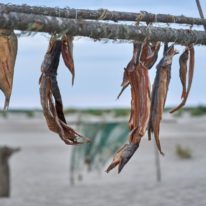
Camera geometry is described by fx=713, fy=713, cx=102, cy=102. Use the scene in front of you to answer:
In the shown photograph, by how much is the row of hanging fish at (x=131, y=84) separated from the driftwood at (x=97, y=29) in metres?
0.06

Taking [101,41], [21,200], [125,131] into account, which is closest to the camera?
[101,41]

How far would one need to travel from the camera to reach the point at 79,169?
596 inches

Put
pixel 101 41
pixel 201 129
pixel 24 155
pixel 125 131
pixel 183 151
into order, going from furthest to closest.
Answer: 1. pixel 201 129
2. pixel 24 155
3. pixel 183 151
4. pixel 125 131
5. pixel 101 41

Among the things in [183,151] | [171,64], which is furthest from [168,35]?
[183,151]

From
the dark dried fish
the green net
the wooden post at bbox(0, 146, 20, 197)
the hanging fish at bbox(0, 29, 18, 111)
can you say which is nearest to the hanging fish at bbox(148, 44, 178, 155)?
the dark dried fish

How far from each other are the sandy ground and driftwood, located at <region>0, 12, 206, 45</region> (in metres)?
8.14

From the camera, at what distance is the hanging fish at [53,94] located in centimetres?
319

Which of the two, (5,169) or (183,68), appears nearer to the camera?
(183,68)

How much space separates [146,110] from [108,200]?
30.6 feet

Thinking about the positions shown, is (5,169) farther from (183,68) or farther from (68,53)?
(68,53)

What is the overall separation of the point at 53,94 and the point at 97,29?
0.35m

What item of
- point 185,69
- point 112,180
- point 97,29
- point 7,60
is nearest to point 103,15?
point 97,29

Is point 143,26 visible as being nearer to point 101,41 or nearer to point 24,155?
point 101,41

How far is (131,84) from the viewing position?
134 inches
